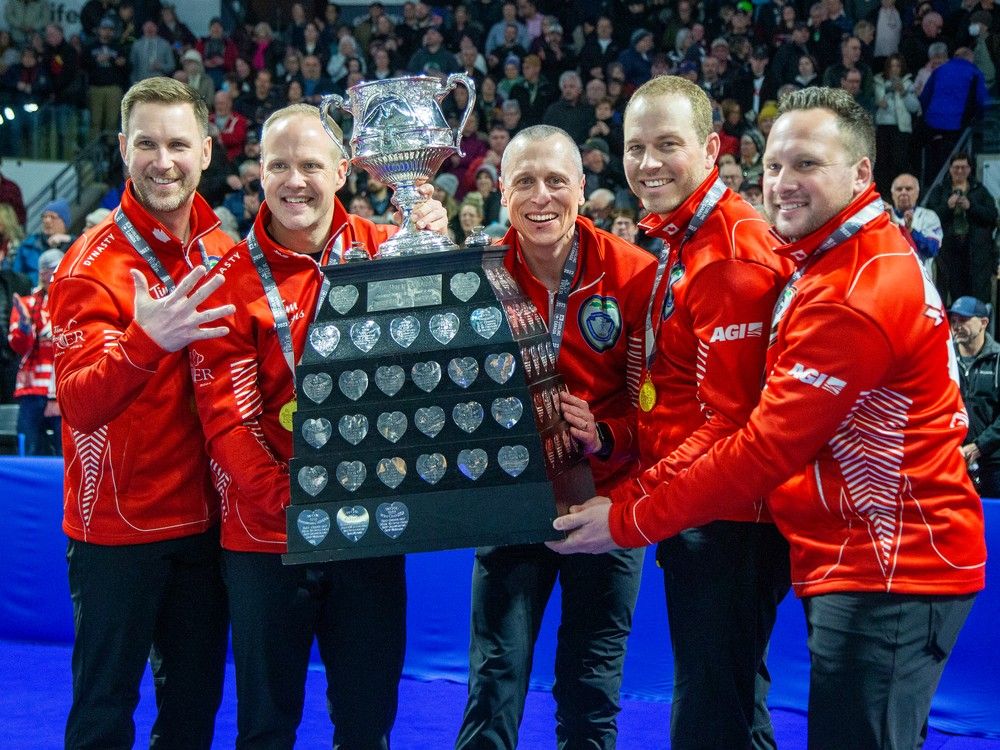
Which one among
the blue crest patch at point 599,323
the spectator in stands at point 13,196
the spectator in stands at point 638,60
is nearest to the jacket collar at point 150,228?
the blue crest patch at point 599,323

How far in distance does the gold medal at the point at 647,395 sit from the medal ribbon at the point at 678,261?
3 centimetres

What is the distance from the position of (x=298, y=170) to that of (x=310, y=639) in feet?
4.16

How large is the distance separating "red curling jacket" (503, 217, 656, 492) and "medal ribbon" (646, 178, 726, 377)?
186 millimetres

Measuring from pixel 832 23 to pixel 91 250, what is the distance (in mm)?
9987

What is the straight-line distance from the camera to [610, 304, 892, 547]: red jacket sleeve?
8.21 feet

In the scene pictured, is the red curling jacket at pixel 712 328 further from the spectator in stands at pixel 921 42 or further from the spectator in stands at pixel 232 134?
the spectator in stands at pixel 232 134

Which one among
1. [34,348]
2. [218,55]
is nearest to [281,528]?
[34,348]

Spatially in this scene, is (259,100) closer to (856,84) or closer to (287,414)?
(856,84)

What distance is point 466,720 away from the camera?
3359 mm

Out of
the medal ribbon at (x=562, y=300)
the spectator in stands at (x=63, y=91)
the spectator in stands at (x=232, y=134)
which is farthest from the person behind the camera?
the spectator in stands at (x=63, y=91)

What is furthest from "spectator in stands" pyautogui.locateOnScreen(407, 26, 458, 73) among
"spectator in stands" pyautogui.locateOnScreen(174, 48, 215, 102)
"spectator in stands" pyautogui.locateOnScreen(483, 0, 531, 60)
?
"spectator in stands" pyautogui.locateOnScreen(174, 48, 215, 102)

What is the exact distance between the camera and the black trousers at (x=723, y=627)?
297 cm

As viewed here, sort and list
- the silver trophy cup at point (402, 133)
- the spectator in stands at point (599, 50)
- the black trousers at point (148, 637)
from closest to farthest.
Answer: the silver trophy cup at point (402, 133), the black trousers at point (148, 637), the spectator in stands at point (599, 50)

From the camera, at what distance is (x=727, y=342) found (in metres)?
2.90
